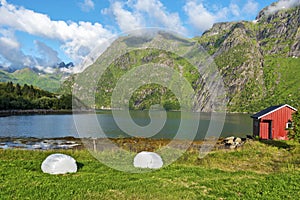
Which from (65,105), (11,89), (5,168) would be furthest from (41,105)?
(5,168)

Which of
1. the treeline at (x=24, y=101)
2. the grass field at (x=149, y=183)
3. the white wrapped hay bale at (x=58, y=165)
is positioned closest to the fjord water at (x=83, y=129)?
the grass field at (x=149, y=183)

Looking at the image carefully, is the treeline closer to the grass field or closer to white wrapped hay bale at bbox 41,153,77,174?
white wrapped hay bale at bbox 41,153,77,174

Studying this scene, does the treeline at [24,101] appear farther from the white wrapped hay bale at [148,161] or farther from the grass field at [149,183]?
the grass field at [149,183]

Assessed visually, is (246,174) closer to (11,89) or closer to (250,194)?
(250,194)

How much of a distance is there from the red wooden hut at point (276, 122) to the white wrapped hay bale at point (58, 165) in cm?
3844

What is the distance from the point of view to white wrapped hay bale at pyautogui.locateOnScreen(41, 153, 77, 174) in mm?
15305

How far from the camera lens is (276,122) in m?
46.1

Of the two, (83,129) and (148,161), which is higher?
(148,161)

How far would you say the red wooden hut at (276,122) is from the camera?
45938mm

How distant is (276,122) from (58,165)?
131 feet

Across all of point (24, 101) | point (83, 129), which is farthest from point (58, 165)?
point (24, 101)

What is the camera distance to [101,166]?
58.2ft

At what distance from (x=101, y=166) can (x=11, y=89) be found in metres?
201

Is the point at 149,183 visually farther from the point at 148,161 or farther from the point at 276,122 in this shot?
the point at 276,122
